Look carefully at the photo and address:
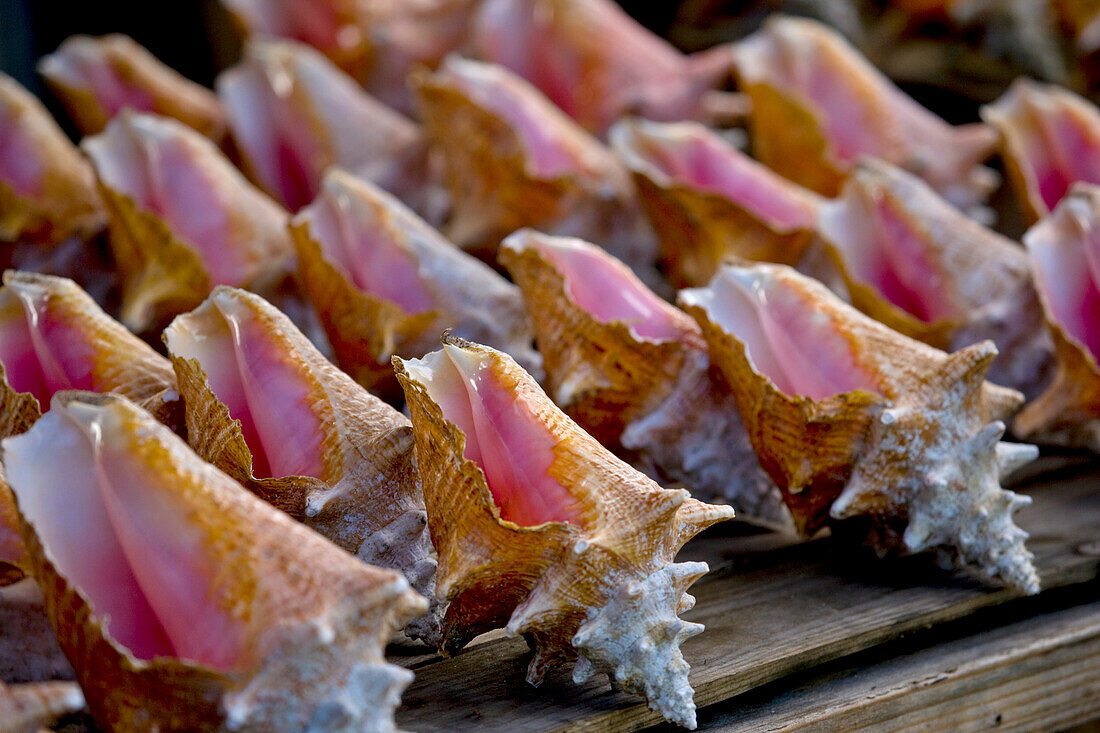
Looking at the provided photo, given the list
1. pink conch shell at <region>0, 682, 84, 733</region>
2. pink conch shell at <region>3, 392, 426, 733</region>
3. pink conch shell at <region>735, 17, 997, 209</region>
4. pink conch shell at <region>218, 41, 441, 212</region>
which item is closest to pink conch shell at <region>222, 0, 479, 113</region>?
pink conch shell at <region>218, 41, 441, 212</region>

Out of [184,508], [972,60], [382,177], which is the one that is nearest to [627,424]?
[184,508]

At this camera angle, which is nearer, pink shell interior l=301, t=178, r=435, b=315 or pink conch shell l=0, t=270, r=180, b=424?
pink conch shell l=0, t=270, r=180, b=424

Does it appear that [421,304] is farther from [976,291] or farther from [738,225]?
[976,291]

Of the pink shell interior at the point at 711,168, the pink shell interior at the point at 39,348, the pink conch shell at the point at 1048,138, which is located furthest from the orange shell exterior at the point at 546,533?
the pink conch shell at the point at 1048,138

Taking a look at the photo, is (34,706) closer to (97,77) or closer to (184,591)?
(184,591)

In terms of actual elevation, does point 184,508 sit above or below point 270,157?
above

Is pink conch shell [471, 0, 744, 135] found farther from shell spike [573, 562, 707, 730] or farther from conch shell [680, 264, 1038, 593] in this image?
shell spike [573, 562, 707, 730]

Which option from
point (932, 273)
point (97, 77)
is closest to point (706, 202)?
point (932, 273)
